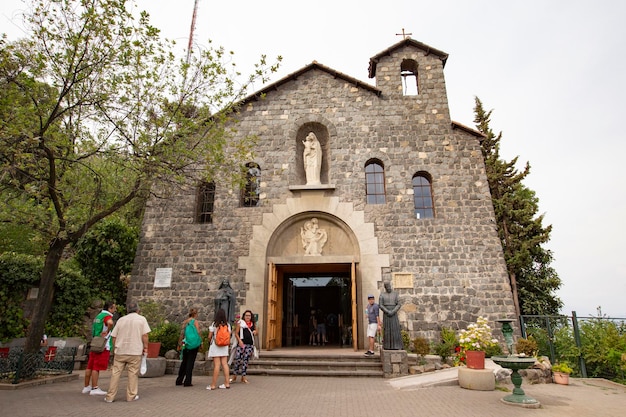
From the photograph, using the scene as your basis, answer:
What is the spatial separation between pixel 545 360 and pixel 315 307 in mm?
10107

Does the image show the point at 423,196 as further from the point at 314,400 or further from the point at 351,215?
the point at 314,400

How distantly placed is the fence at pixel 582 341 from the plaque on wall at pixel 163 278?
11193 mm

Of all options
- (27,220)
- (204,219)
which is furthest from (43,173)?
(204,219)

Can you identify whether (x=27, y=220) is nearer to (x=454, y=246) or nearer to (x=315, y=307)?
(x=454, y=246)

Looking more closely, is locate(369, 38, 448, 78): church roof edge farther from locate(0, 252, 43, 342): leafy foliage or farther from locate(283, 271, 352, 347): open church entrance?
locate(0, 252, 43, 342): leafy foliage

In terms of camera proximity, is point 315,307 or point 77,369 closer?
point 77,369

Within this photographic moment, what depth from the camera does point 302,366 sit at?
9266mm

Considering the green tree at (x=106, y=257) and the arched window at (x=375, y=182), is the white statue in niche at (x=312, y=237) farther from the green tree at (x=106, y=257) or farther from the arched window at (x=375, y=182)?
the green tree at (x=106, y=257)

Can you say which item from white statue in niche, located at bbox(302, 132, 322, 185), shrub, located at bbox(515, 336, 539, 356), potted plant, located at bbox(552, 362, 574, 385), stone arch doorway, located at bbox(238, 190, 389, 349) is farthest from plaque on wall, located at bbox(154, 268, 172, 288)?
potted plant, located at bbox(552, 362, 574, 385)

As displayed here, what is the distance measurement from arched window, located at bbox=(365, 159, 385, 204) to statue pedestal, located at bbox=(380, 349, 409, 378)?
16.3 ft

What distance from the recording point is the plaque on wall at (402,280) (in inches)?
426

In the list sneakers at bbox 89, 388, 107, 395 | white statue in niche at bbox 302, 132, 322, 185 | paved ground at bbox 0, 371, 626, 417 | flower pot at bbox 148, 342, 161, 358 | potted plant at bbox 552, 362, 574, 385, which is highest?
white statue in niche at bbox 302, 132, 322, 185

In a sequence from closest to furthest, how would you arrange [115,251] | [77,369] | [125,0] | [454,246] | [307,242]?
[125,0] → [77,369] → [454,246] → [307,242] → [115,251]

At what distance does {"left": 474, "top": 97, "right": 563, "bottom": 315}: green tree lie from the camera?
53.4 ft
